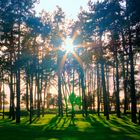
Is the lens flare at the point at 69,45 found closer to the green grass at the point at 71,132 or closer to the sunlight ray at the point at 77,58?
the sunlight ray at the point at 77,58

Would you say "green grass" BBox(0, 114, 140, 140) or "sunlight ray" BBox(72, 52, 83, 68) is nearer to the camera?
"green grass" BBox(0, 114, 140, 140)

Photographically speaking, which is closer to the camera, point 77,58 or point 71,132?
point 71,132

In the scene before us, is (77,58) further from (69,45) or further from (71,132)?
(71,132)

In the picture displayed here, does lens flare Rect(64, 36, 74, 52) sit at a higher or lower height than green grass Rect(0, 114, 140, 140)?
higher

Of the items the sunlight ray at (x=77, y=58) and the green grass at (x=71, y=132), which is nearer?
the green grass at (x=71, y=132)

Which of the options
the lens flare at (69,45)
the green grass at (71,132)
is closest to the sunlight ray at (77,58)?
the lens flare at (69,45)

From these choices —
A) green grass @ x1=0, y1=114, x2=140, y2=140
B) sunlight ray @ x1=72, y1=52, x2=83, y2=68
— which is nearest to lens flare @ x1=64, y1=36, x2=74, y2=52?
sunlight ray @ x1=72, y1=52, x2=83, y2=68

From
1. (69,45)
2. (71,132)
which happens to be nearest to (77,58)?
(69,45)

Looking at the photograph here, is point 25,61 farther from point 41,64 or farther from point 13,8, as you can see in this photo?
point 41,64

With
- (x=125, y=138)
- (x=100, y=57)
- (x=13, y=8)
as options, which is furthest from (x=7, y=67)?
(x=125, y=138)

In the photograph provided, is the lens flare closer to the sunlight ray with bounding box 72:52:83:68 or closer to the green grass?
the sunlight ray with bounding box 72:52:83:68

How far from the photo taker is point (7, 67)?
48000mm

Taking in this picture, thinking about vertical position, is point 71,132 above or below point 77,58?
below

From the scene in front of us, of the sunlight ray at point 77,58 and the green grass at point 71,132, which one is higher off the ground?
the sunlight ray at point 77,58
